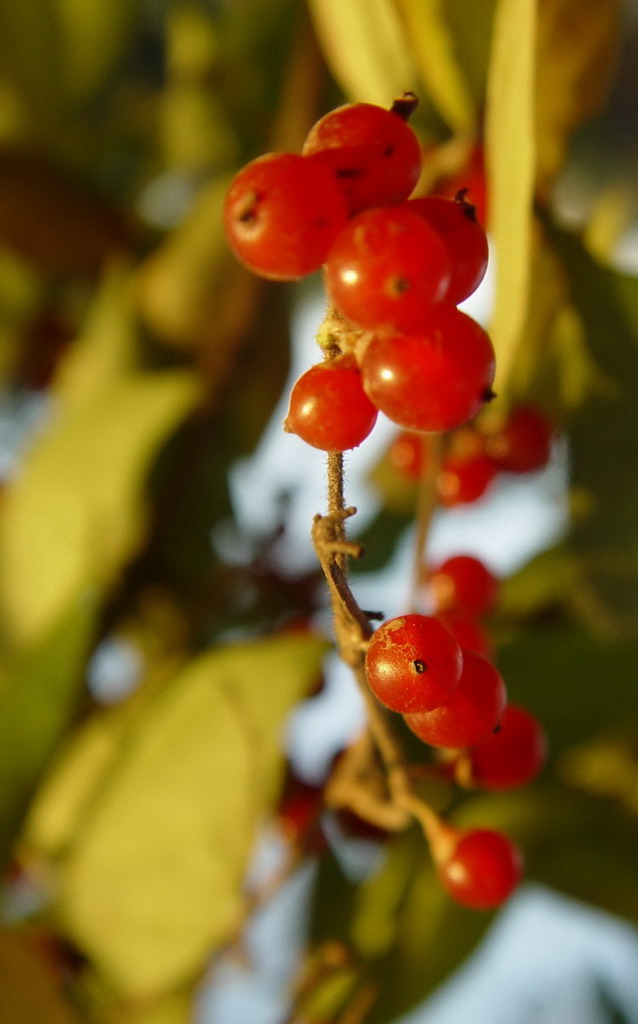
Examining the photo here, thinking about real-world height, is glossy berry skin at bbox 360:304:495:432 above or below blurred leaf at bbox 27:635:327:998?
above

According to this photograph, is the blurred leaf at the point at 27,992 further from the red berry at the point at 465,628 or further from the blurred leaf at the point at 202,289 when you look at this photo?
the blurred leaf at the point at 202,289

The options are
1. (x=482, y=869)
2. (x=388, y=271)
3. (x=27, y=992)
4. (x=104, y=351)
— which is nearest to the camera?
(x=388, y=271)

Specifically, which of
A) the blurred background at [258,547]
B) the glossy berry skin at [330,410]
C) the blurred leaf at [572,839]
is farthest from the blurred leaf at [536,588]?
the glossy berry skin at [330,410]

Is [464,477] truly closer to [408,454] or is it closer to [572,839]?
[408,454]

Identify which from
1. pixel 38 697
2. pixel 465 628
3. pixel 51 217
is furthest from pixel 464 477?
pixel 51 217

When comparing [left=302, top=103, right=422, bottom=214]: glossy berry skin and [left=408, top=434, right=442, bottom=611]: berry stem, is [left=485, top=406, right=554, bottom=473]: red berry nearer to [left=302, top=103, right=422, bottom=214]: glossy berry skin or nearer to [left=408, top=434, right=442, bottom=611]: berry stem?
[left=408, top=434, right=442, bottom=611]: berry stem

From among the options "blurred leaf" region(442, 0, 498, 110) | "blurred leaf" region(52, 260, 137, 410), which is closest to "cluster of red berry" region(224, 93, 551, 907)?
"blurred leaf" region(442, 0, 498, 110)
